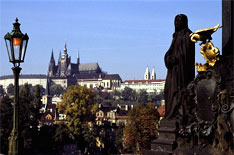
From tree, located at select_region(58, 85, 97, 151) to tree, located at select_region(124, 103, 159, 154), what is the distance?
10.7 m

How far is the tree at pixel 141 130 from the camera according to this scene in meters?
59.5

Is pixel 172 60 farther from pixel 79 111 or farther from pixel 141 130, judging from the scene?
pixel 79 111

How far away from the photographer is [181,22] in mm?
13227

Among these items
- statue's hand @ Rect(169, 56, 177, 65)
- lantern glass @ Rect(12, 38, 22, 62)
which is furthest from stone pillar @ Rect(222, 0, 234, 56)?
lantern glass @ Rect(12, 38, 22, 62)

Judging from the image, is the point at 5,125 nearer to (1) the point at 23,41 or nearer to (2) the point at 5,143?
(2) the point at 5,143

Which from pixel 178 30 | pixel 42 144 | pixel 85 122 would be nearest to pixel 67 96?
pixel 85 122

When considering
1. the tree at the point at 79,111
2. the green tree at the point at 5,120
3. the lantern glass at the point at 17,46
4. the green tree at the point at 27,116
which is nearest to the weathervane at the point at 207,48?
the lantern glass at the point at 17,46

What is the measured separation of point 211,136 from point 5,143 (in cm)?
4706

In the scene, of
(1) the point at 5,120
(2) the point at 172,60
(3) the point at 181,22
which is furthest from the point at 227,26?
(1) the point at 5,120

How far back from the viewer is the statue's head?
43.4 ft

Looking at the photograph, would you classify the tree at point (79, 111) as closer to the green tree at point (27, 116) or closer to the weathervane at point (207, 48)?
the green tree at point (27, 116)

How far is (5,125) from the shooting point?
62.6m

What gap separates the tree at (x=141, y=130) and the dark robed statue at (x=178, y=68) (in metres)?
45.4

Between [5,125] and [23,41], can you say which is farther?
[5,125]
